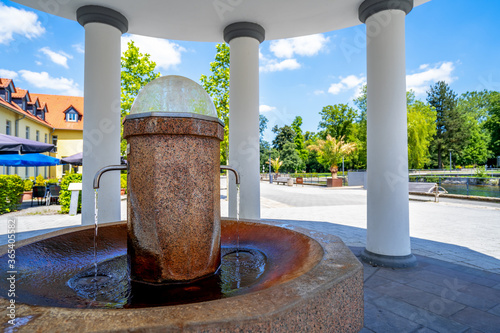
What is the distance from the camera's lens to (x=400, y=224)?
5.11 meters

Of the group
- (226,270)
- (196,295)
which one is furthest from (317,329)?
(226,270)

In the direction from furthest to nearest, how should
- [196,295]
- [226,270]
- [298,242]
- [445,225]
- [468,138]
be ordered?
[468,138] → [445,225] → [298,242] → [226,270] → [196,295]

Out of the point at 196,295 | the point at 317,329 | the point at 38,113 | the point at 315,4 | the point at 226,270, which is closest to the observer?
the point at 317,329

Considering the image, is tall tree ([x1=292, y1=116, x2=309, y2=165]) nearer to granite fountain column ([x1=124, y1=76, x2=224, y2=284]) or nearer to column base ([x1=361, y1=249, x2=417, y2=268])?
column base ([x1=361, y1=249, x2=417, y2=268])

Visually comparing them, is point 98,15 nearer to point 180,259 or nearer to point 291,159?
point 180,259

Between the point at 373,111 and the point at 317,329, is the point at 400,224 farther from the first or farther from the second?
the point at 317,329

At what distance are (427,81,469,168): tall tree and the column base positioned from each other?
210 ft

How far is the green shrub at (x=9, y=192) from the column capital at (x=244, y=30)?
1099 centimetres

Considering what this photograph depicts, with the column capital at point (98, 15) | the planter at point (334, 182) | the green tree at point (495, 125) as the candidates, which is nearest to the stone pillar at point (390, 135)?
the column capital at point (98, 15)

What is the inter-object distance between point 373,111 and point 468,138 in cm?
6909

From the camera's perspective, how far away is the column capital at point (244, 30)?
6.67 m

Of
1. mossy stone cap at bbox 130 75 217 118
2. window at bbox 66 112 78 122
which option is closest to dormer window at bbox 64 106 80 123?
window at bbox 66 112 78 122

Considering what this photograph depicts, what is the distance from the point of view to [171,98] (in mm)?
2635

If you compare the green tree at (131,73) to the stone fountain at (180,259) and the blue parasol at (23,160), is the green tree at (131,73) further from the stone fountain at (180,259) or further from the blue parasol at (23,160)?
the stone fountain at (180,259)
